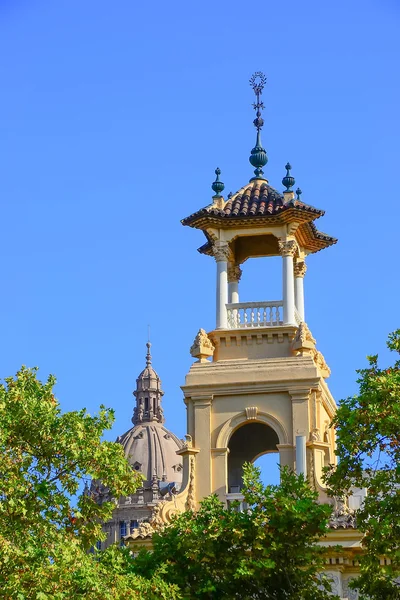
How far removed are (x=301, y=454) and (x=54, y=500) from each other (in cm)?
1197

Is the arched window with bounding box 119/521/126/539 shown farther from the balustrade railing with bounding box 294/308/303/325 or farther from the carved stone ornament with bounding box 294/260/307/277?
the balustrade railing with bounding box 294/308/303/325

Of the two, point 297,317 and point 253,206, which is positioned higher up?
point 253,206

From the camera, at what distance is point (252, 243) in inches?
1832

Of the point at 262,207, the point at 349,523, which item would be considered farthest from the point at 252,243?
the point at 349,523

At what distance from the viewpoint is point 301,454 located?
135 ft

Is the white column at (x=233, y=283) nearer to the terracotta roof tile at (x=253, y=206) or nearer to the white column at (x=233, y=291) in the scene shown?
the white column at (x=233, y=291)

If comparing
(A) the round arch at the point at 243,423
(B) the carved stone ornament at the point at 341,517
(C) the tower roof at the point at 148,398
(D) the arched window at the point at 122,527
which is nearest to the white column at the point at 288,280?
(A) the round arch at the point at 243,423

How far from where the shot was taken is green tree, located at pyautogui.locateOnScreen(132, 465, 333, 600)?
1266 inches

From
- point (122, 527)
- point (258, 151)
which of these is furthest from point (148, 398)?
point (258, 151)

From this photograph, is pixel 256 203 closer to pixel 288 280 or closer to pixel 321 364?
pixel 288 280

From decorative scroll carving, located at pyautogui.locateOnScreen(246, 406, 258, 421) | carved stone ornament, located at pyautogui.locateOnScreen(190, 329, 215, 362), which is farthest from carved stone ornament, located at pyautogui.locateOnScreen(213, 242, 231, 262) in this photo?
decorative scroll carving, located at pyautogui.locateOnScreen(246, 406, 258, 421)

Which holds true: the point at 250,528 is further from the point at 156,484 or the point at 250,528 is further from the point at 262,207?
the point at 156,484

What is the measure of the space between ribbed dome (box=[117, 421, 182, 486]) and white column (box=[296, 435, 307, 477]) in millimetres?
109642

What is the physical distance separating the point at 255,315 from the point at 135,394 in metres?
121
